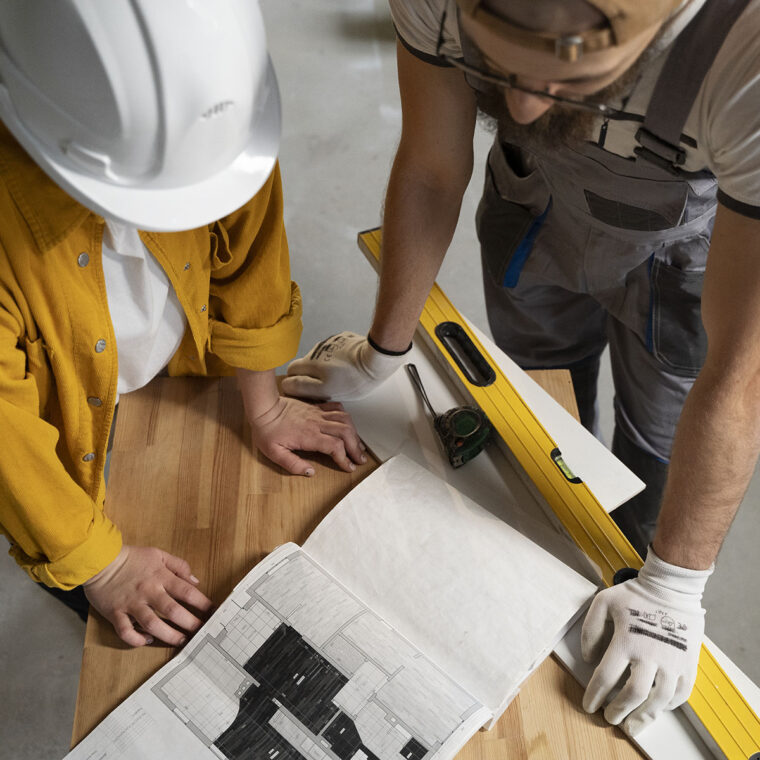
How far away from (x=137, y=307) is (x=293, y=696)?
531 millimetres

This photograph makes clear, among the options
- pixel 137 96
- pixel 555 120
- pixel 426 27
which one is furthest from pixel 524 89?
pixel 137 96

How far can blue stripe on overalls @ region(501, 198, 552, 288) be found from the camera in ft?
4.73

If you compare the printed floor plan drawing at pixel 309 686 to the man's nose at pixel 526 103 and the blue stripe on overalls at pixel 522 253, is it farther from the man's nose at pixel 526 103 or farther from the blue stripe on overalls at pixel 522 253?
the blue stripe on overalls at pixel 522 253

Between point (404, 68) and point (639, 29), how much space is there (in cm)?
47

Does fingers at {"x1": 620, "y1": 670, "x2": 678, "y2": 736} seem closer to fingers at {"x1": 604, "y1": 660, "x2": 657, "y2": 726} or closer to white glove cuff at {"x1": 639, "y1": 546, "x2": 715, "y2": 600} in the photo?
fingers at {"x1": 604, "y1": 660, "x2": 657, "y2": 726}

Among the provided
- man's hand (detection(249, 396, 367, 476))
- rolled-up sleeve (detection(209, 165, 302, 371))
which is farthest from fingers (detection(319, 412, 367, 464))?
rolled-up sleeve (detection(209, 165, 302, 371))

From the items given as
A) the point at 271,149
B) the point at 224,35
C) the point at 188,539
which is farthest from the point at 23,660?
the point at 224,35

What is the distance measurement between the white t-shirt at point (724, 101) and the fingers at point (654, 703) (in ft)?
1.83

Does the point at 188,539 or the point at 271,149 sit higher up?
the point at 271,149

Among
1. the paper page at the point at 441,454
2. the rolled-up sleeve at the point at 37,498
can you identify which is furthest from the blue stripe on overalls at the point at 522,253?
the rolled-up sleeve at the point at 37,498

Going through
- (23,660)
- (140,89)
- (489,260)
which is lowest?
(23,660)

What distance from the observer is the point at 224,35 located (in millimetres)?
707

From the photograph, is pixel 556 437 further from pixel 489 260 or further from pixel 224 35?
pixel 224 35

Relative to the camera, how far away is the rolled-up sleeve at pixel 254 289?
108 cm
